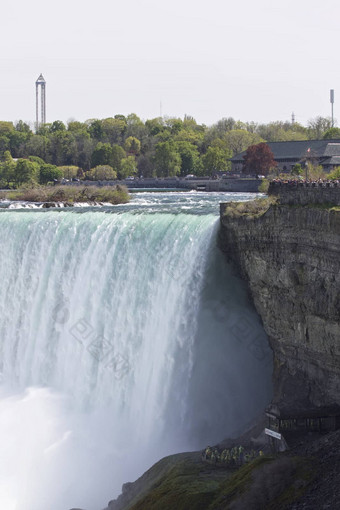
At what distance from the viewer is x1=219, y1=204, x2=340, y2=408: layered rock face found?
83.3 feet

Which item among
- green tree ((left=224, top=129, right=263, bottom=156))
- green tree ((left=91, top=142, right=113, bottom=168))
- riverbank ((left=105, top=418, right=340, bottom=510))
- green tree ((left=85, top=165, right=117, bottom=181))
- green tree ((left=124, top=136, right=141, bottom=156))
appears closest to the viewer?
riverbank ((left=105, top=418, right=340, bottom=510))

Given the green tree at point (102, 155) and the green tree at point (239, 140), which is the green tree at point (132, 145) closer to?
the green tree at point (102, 155)

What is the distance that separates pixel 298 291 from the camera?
26.8m

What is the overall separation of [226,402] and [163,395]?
7.35ft

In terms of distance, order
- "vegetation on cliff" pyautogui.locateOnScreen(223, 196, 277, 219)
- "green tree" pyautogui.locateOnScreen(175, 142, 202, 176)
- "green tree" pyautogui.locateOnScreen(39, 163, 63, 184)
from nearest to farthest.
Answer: "vegetation on cliff" pyautogui.locateOnScreen(223, 196, 277, 219), "green tree" pyautogui.locateOnScreen(39, 163, 63, 184), "green tree" pyautogui.locateOnScreen(175, 142, 202, 176)

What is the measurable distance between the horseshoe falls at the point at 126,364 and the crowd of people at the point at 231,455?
10.9 feet

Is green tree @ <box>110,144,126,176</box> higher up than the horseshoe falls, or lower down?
higher up

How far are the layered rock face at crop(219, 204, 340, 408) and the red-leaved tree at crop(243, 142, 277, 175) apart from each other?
163 feet

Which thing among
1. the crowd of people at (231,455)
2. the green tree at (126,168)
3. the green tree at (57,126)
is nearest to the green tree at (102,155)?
the green tree at (126,168)

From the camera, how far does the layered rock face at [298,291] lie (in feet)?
83.3

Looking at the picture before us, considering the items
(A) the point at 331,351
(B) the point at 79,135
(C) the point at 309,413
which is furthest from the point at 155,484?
(B) the point at 79,135

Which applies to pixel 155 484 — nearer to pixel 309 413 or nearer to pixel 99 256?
pixel 309 413

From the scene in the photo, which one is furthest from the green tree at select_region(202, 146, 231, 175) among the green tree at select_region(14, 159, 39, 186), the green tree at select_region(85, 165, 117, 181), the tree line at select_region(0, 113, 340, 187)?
the green tree at select_region(14, 159, 39, 186)

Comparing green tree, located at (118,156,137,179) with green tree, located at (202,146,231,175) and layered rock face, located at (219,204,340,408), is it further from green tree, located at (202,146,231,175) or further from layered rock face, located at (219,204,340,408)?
layered rock face, located at (219,204,340,408)
